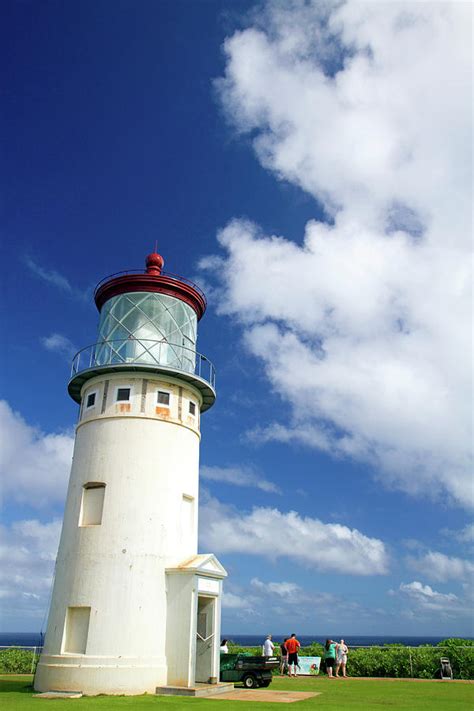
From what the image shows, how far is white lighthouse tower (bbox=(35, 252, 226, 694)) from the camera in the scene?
17016 millimetres

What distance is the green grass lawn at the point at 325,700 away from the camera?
43.8ft

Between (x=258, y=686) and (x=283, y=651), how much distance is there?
4.93 metres

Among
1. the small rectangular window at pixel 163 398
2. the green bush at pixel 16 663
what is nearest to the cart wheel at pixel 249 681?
the small rectangular window at pixel 163 398

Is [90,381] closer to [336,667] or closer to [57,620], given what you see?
[57,620]

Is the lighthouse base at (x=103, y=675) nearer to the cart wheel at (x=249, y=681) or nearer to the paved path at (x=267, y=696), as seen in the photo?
the paved path at (x=267, y=696)

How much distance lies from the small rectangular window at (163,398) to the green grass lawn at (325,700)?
338 inches

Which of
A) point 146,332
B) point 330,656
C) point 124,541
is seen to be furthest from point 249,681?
point 146,332

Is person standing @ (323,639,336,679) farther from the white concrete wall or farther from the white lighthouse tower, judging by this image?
the white concrete wall

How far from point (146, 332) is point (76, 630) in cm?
957

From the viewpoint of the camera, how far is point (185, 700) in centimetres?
1502

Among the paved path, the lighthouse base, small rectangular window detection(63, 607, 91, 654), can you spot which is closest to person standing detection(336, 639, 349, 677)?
the paved path

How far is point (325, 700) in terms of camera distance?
578 inches

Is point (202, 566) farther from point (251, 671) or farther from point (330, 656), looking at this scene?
point (330, 656)

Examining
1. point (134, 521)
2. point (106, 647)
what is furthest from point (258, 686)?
point (134, 521)
